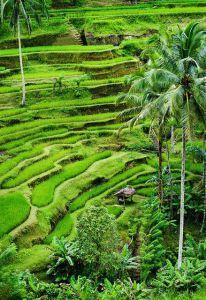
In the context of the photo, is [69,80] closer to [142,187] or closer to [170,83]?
[142,187]

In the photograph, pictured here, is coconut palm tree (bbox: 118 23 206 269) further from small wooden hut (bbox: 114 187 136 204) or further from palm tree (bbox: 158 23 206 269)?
small wooden hut (bbox: 114 187 136 204)

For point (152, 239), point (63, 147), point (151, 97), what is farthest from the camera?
point (63, 147)

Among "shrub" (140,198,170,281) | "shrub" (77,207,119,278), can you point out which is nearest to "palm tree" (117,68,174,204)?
"shrub" (140,198,170,281)

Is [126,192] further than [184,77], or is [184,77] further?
[126,192]

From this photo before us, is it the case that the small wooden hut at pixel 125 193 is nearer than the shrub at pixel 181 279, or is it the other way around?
the shrub at pixel 181 279

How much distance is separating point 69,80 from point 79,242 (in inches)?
793

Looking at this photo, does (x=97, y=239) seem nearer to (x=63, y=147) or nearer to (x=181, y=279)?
(x=181, y=279)

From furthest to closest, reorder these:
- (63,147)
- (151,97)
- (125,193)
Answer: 1. (63,147)
2. (125,193)
3. (151,97)

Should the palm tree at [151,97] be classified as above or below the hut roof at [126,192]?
above

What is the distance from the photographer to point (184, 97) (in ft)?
59.0

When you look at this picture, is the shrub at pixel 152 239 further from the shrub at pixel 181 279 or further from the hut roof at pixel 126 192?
the shrub at pixel 181 279

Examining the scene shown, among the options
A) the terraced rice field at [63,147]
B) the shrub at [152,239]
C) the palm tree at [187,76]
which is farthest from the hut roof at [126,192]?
the palm tree at [187,76]

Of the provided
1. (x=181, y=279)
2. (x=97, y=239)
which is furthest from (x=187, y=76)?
(x=181, y=279)

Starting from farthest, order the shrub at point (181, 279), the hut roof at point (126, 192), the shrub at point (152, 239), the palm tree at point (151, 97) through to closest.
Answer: the hut roof at point (126, 192) → the shrub at point (152, 239) → the palm tree at point (151, 97) → the shrub at point (181, 279)
